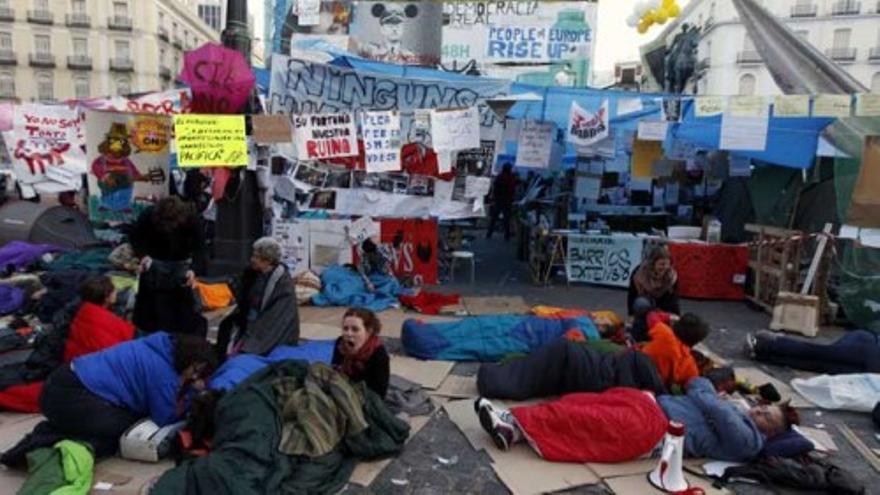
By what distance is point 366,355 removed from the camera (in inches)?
154

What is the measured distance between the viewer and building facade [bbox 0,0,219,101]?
51125 millimetres

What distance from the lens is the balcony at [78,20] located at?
52.5 meters

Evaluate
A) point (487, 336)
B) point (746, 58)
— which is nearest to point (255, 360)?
point (487, 336)

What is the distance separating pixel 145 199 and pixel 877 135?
887cm

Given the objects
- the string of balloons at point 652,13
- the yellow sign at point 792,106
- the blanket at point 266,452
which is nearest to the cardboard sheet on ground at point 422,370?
the blanket at point 266,452

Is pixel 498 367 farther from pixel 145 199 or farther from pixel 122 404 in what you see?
pixel 145 199

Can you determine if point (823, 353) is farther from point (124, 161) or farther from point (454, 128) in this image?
point (124, 161)

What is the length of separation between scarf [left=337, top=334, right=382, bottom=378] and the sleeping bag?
1.12 meters

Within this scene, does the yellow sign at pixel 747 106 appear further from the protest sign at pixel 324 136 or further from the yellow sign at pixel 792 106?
the protest sign at pixel 324 136

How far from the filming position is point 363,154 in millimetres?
7672

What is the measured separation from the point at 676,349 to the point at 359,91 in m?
5.08

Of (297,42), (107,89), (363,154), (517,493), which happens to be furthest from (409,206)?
(107,89)

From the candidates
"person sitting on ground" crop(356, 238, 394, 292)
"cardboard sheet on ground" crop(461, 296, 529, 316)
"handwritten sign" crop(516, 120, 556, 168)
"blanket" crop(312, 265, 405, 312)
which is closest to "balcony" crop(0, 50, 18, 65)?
"blanket" crop(312, 265, 405, 312)

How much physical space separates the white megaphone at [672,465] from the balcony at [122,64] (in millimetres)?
61577
